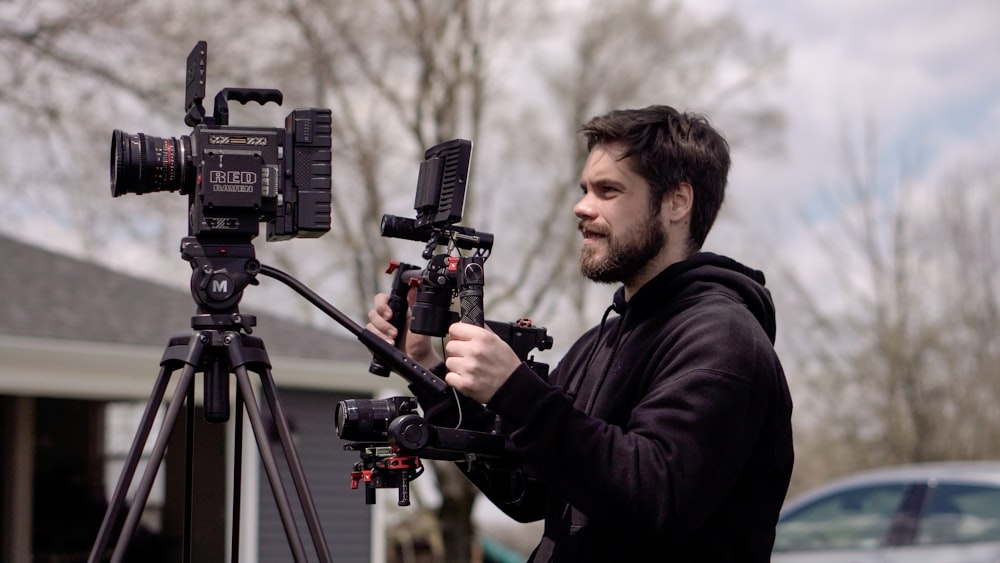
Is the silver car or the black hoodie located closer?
the black hoodie

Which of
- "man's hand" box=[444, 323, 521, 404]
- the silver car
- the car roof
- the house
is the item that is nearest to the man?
"man's hand" box=[444, 323, 521, 404]

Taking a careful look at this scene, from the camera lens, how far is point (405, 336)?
2.85 meters

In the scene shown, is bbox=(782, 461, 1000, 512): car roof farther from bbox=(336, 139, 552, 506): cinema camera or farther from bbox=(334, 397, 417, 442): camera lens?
bbox=(334, 397, 417, 442): camera lens

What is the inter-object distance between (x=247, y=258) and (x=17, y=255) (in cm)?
917

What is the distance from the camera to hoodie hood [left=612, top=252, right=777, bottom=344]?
261cm

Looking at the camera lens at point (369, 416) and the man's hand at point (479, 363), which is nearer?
the man's hand at point (479, 363)

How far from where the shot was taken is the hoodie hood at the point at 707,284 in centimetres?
261

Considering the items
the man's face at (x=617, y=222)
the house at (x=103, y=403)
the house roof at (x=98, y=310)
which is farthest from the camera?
the house roof at (x=98, y=310)

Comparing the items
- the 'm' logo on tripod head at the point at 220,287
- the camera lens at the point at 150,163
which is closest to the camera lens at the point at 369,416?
the 'm' logo on tripod head at the point at 220,287

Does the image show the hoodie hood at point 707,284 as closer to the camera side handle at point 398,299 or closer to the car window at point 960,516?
the camera side handle at point 398,299

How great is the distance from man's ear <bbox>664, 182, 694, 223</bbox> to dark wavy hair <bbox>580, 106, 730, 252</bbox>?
1cm

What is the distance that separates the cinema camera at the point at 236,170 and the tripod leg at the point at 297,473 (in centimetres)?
36

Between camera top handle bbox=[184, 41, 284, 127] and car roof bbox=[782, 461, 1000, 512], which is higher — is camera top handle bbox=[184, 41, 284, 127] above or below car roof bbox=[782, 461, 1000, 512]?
above

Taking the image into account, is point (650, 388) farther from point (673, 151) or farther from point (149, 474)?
point (149, 474)
